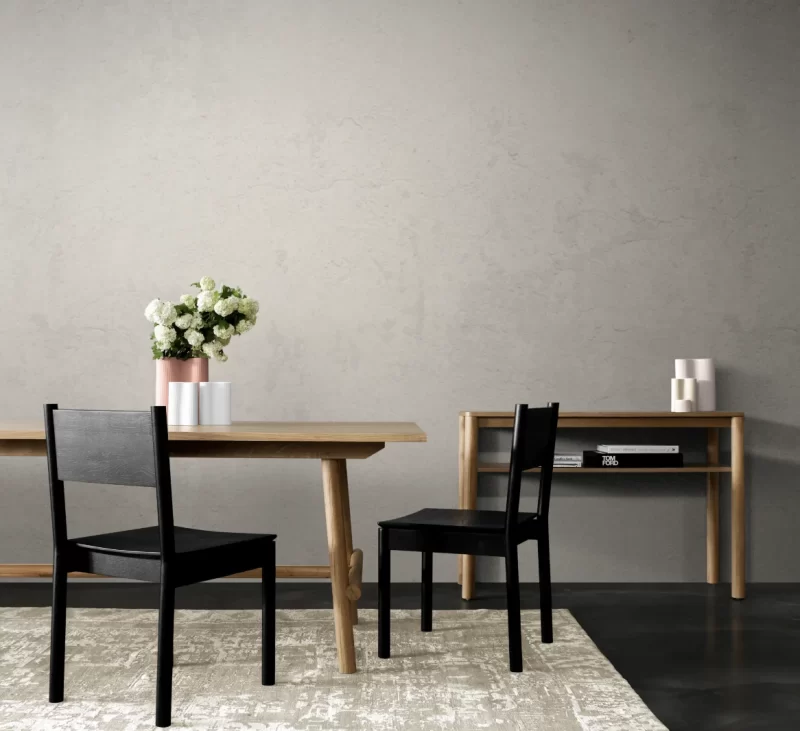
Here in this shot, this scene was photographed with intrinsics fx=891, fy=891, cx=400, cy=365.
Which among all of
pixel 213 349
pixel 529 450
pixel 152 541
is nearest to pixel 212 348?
pixel 213 349

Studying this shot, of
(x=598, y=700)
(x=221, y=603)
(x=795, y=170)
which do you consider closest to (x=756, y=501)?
(x=795, y=170)

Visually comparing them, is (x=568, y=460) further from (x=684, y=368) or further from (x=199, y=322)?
(x=199, y=322)

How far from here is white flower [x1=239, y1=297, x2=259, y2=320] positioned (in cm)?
302

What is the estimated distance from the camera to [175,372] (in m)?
3.00

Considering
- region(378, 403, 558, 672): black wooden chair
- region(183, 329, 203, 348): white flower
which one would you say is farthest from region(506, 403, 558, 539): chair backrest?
region(183, 329, 203, 348): white flower

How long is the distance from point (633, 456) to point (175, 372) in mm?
1984

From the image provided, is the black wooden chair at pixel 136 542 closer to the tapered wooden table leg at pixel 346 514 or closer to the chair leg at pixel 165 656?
the chair leg at pixel 165 656

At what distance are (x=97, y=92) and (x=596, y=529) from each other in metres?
3.06

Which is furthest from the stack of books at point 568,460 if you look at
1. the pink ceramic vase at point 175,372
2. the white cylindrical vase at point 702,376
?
the pink ceramic vase at point 175,372

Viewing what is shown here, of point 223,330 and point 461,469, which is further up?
point 223,330

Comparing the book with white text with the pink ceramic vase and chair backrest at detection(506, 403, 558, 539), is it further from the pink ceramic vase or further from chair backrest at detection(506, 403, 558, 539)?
the pink ceramic vase

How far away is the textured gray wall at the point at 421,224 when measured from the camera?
4082 mm

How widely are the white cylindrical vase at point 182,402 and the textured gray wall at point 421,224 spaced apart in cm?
118

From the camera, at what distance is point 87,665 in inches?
105
